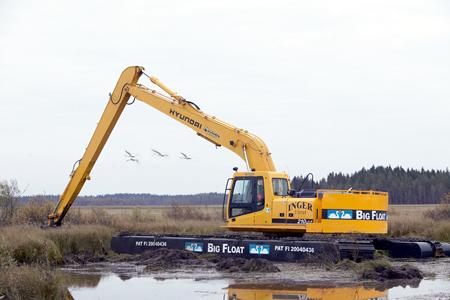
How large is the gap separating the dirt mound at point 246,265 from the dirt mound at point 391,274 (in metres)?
2.58

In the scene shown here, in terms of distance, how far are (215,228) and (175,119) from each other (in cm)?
728

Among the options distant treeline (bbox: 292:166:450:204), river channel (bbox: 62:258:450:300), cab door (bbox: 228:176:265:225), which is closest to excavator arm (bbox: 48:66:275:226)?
cab door (bbox: 228:176:265:225)

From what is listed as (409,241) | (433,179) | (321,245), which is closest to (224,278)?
(321,245)

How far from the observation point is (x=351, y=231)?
25.5 meters

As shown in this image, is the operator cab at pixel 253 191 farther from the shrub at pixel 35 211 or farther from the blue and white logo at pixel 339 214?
the shrub at pixel 35 211

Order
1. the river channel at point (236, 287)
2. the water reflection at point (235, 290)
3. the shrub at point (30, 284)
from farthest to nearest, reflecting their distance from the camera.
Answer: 1. the river channel at point (236, 287)
2. the water reflection at point (235, 290)
3. the shrub at point (30, 284)

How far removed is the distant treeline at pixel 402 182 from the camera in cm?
8450

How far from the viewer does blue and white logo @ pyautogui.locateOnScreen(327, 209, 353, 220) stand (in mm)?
25219

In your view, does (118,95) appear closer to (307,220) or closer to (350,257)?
(307,220)

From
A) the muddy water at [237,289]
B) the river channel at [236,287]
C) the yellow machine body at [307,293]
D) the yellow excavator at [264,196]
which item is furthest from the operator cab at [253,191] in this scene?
the yellow machine body at [307,293]

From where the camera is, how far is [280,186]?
87.0ft

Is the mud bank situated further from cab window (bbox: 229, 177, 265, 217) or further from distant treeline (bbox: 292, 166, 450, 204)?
distant treeline (bbox: 292, 166, 450, 204)

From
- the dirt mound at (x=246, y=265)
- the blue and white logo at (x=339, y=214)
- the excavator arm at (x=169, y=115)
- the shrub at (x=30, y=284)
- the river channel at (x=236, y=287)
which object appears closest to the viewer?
the shrub at (x=30, y=284)

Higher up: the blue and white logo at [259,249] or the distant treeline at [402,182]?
the distant treeline at [402,182]
